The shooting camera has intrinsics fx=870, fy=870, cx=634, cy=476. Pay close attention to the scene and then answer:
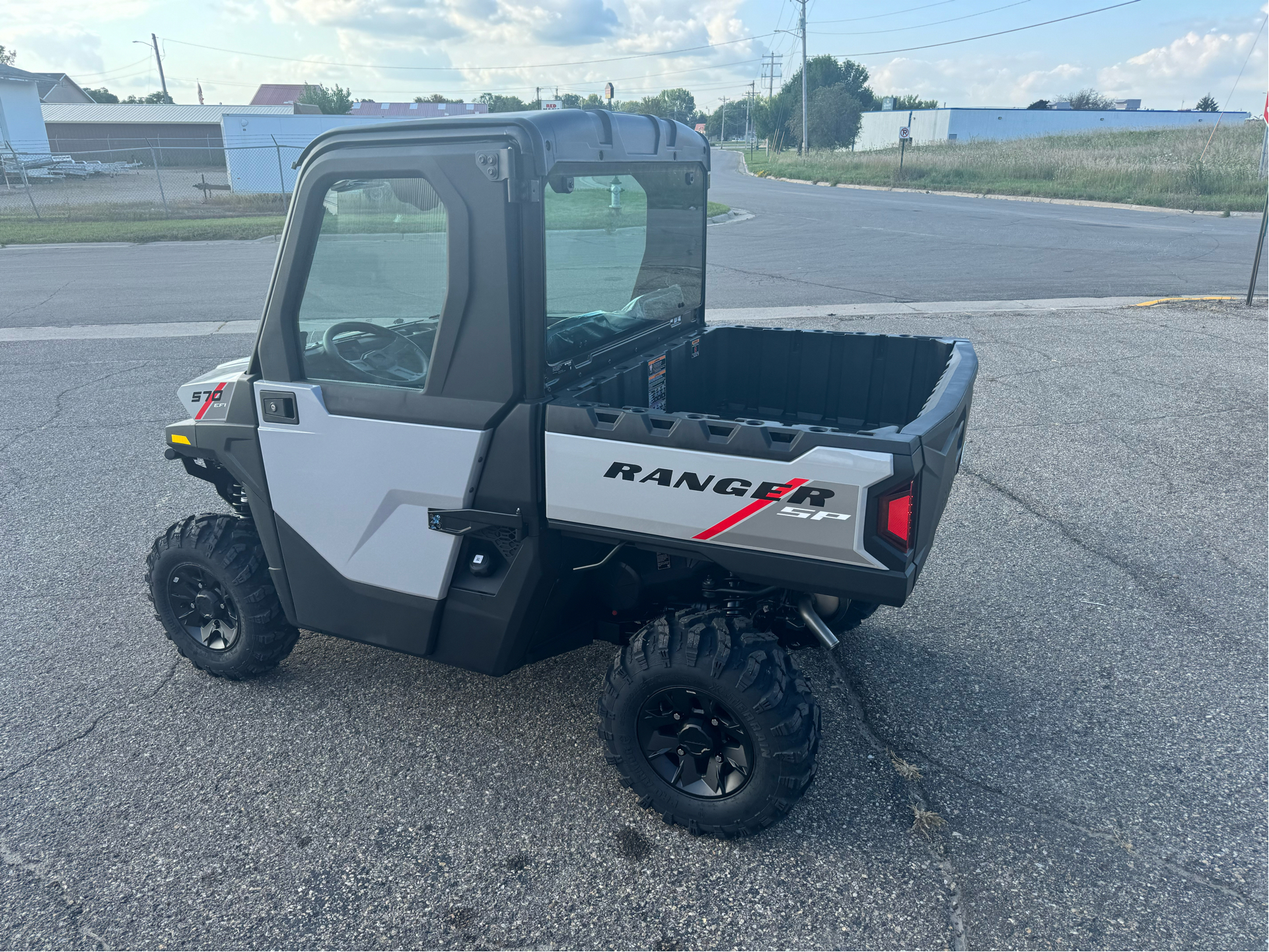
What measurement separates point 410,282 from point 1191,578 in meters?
4.20

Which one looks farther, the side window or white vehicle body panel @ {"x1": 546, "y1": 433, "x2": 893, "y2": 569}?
the side window

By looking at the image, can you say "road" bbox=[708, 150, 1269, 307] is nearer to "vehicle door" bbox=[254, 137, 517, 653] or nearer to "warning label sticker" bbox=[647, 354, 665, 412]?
"warning label sticker" bbox=[647, 354, 665, 412]

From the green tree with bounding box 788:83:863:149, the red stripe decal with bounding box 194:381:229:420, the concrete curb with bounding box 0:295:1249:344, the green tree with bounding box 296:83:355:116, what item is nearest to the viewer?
the red stripe decal with bounding box 194:381:229:420

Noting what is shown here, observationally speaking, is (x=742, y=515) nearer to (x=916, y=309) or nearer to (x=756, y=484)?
(x=756, y=484)

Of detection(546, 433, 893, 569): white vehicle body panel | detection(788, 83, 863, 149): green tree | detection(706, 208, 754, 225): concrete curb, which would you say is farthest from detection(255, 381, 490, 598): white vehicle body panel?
detection(788, 83, 863, 149): green tree

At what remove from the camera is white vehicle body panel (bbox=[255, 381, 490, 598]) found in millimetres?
2830

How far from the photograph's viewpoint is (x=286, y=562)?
3.30 meters

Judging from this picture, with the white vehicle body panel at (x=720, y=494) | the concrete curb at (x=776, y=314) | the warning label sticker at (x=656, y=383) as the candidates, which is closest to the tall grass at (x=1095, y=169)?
the concrete curb at (x=776, y=314)

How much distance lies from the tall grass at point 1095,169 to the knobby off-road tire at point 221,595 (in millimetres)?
26790

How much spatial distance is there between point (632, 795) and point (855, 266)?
13.9m

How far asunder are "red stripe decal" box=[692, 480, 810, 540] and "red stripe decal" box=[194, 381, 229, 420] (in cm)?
190

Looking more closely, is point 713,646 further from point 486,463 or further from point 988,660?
point 988,660

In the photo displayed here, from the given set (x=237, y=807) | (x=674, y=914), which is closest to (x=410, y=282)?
(x=237, y=807)

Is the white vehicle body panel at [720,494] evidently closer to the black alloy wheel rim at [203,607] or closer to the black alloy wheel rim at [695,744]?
the black alloy wheel rim at [695,744]
